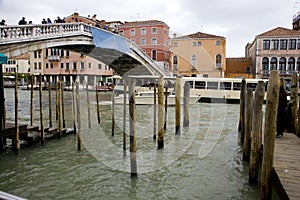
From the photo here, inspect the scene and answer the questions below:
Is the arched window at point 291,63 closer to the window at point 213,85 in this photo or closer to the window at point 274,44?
the window at point 274,44

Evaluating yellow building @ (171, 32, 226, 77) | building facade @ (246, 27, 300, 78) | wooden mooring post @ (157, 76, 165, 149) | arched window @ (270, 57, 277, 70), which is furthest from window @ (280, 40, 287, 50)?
wooden mooring post @ (157, 76, 165, 149)

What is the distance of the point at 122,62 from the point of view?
1662 cm

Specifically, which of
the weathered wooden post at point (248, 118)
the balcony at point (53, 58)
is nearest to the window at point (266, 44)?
A: the balcony at point (53, 58)

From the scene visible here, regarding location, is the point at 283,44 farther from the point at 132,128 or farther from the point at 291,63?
the point at 132,128

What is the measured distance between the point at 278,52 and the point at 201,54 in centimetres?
566

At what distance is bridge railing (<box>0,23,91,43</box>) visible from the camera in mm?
7824

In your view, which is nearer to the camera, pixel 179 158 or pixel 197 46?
pixel 179 158

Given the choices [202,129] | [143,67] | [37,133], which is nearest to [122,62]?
[143,67]

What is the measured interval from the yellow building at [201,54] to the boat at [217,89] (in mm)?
8177

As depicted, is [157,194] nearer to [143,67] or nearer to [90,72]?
[143,67]

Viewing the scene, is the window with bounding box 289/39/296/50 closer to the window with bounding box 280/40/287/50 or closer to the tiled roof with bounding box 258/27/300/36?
the window with bounding box 280/40/287/50

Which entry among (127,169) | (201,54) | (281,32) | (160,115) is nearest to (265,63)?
(281,32)

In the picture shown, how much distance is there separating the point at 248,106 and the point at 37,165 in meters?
3.49

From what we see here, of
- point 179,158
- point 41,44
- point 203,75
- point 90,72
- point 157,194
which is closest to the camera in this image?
point 157,194
